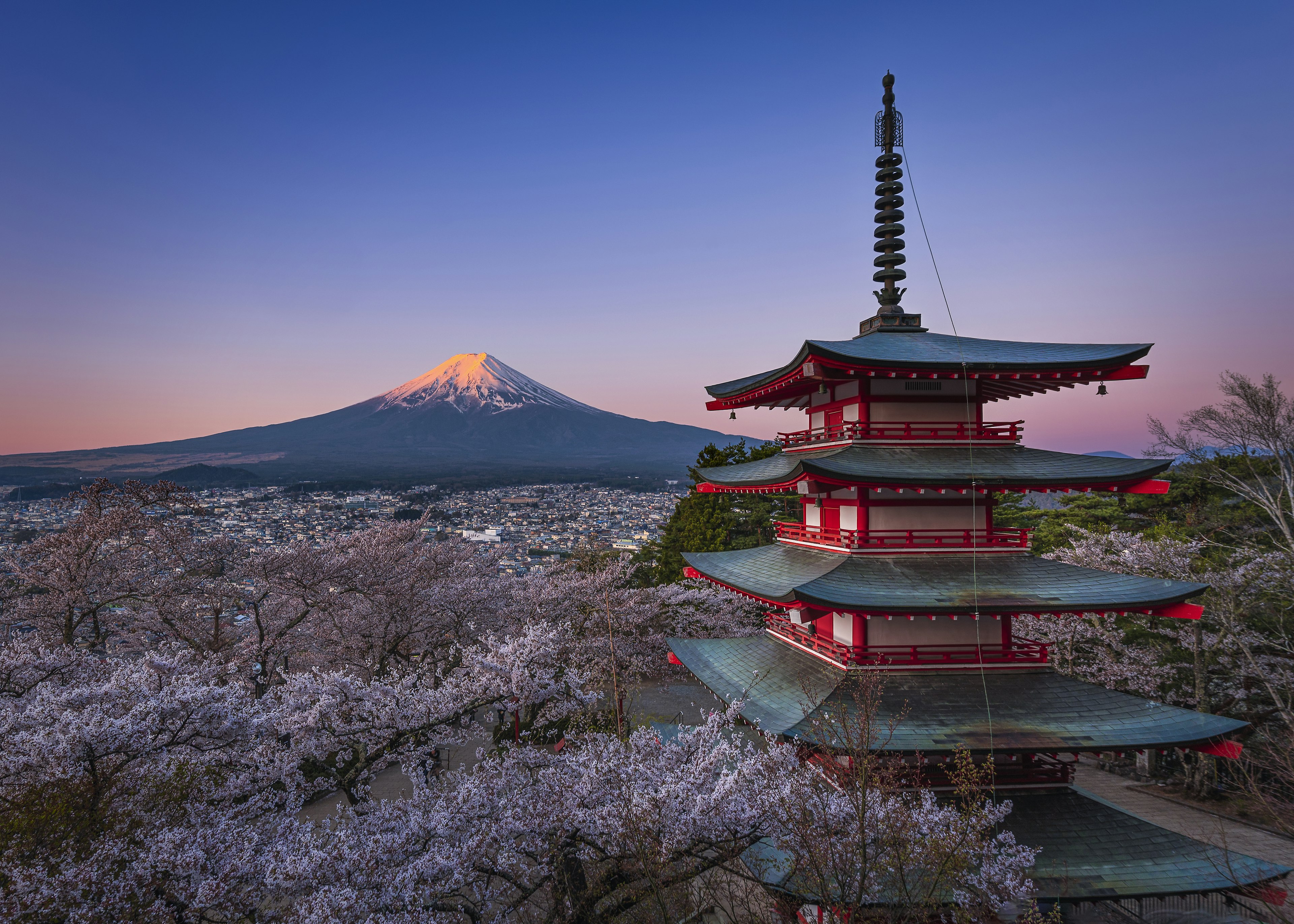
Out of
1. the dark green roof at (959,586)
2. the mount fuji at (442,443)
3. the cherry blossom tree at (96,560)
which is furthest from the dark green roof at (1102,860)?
the mount fuji at (442,443)

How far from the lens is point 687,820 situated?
7.17 metres

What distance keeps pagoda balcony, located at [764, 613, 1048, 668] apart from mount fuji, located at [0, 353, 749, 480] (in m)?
Answer: 103

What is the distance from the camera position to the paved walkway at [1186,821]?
11781 millimetres

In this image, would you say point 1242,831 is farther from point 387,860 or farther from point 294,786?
point 294,786

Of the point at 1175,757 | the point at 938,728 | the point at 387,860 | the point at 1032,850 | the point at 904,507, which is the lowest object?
the point at 1175,757

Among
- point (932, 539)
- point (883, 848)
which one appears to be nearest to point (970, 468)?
point (932, 539)

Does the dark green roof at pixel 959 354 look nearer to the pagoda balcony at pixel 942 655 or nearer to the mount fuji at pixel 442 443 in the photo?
the pagoda balcony at pixel 942 655

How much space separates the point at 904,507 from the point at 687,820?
20.7 ft

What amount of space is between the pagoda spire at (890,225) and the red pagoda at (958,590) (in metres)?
0.04

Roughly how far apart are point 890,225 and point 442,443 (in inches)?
5632

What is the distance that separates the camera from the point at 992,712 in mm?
8805

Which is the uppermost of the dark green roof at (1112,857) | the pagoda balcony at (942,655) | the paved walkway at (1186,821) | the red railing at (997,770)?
the pagoda balcony at (942,655)

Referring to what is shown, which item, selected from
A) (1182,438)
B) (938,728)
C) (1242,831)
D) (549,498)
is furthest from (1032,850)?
(549,498)

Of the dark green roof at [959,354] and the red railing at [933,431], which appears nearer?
the dark green roof at [959,354]
